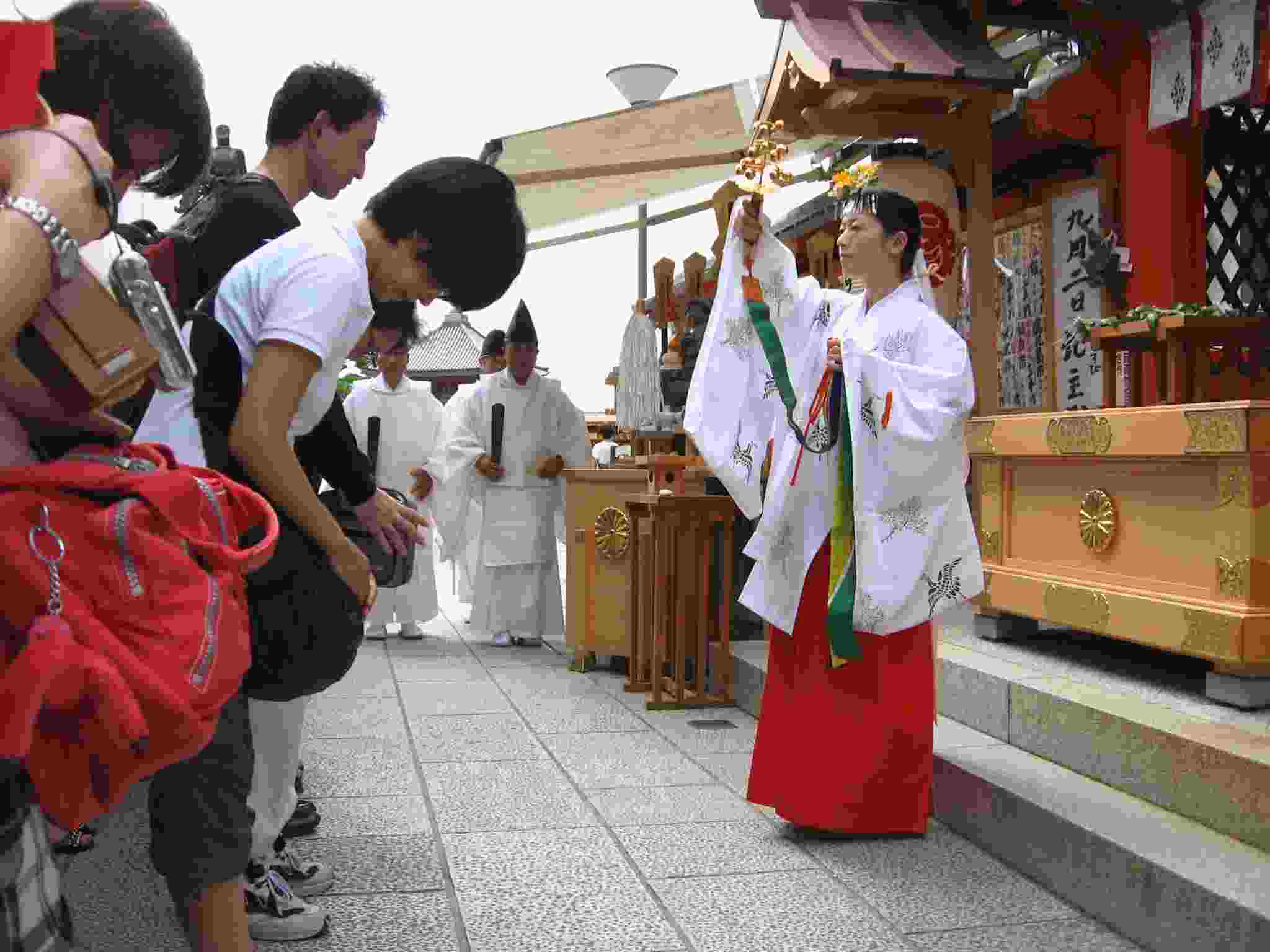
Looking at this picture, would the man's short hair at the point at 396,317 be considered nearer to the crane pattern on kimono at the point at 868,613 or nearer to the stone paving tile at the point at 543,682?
the crane pattern on kimono at the point at 868,613

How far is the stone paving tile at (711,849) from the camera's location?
127 inches

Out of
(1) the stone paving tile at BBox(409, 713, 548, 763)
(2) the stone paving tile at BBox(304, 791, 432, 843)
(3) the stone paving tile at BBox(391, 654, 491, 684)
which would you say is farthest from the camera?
(3) the stone paving tile at BBox(391, 654, 491, 684)

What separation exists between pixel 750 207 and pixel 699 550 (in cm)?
218

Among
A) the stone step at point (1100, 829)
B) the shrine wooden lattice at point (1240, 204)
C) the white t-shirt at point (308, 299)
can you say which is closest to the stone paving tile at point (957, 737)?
the stone step at point (1100, 829)

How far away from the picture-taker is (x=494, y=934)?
2732 mm

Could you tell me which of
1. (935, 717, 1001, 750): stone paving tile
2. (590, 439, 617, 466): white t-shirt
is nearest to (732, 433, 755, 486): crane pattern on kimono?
(935, 717, 1001, 750): stone paving tile

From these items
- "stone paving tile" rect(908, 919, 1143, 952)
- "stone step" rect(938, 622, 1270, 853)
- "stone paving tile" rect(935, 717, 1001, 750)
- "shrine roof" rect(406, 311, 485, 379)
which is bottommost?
"stone paving tile" rect(908, 919, 1143, 952)

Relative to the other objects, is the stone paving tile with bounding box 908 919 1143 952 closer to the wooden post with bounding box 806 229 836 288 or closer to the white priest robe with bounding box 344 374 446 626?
the white priest robe with bounding box 344 374 446 626

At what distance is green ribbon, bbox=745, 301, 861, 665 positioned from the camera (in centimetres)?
343

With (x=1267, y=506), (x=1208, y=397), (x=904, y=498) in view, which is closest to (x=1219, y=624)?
(x=1267, y=506)

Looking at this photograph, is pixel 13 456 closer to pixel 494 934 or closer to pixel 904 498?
A: pixel 494 934

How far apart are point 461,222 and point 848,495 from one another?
1862 millimetres

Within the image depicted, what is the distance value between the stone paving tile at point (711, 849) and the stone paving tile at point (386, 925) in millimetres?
613

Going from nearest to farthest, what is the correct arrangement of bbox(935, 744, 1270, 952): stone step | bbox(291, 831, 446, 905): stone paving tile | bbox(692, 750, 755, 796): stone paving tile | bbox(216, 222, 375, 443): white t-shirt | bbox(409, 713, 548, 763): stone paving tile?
bbox(216, 222, 375, 443): white t-shirt < bbox(935, 744, 1270, 952): stone step < bbox(291, 831, 446, 905): stone paving tile < bbox(692, 750, 755, 796): stone paving tile < bbox(409, 713, 548, 763): stone paving tile
